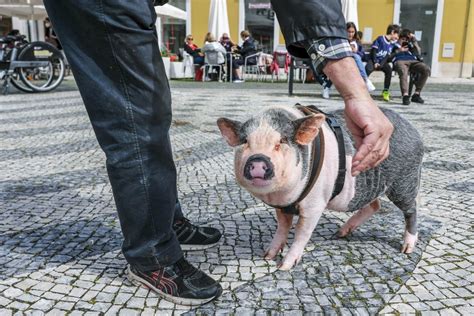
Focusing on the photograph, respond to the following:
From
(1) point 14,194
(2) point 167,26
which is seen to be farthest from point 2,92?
(2) point 167,26

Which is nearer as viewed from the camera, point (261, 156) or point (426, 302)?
point (261, 156)

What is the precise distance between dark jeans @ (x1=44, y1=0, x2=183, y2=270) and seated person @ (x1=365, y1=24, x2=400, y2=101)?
322 inches

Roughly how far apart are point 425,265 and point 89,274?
147cm

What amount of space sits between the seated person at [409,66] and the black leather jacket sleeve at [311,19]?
741cm

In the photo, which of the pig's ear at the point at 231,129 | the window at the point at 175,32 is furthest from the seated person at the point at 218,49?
the pig's ear at the point at 231,129

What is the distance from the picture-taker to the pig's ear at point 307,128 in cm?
173

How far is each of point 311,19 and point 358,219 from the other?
126 centimetres

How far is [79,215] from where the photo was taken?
2.73 metres

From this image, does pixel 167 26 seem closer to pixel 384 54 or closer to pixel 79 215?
pixel 384 54

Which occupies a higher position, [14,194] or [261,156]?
[261,156]

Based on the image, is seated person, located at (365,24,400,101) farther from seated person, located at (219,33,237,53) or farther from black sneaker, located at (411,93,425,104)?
seated person, located at (219,33,237,53)

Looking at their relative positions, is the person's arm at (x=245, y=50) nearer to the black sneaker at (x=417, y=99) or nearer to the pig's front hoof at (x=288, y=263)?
the black sneaker at (x=417, y=99)

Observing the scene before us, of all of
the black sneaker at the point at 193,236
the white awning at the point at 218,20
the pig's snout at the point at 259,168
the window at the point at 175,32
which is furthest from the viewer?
the window at the point at 175,32

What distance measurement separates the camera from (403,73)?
862cm
